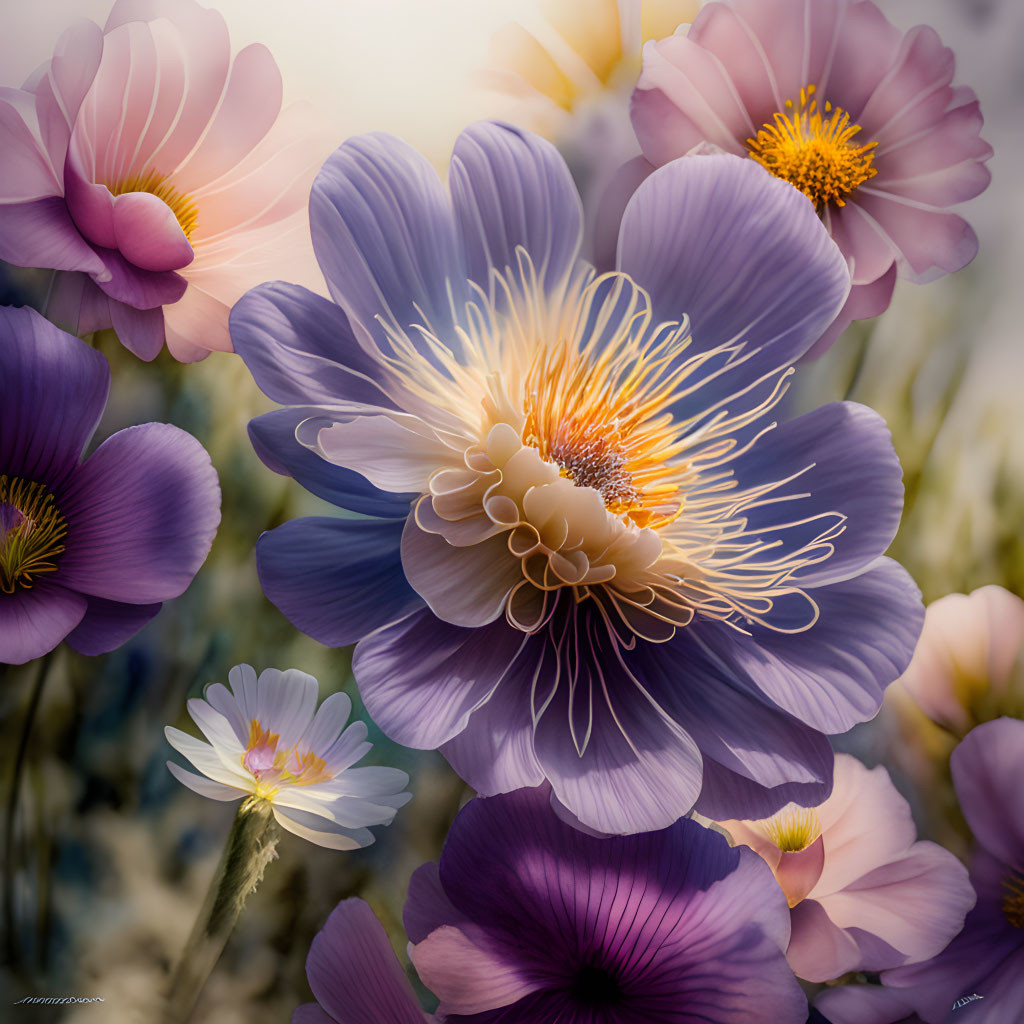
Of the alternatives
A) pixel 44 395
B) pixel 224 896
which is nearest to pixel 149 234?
pixel 44 395

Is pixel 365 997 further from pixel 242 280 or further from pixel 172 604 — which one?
pixel 242 280

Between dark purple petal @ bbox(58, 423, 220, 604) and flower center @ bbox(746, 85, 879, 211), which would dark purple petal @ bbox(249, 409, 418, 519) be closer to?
dark purple petal @ bbox(58, 423, 220, 604)

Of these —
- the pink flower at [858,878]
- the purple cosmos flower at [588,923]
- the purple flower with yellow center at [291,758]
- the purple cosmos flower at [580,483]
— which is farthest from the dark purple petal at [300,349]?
the pink flower at [858,878]

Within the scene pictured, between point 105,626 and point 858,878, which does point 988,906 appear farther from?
point 105,626

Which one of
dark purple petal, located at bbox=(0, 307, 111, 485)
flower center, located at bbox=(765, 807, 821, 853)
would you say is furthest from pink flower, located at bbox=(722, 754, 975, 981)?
dark purple petal, located at bbox=(0, 307, 111, 485)

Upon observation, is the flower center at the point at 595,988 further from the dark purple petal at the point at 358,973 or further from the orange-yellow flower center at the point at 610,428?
the orange-yellow flower center at the point at 610,428

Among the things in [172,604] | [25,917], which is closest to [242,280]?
[172,604]
